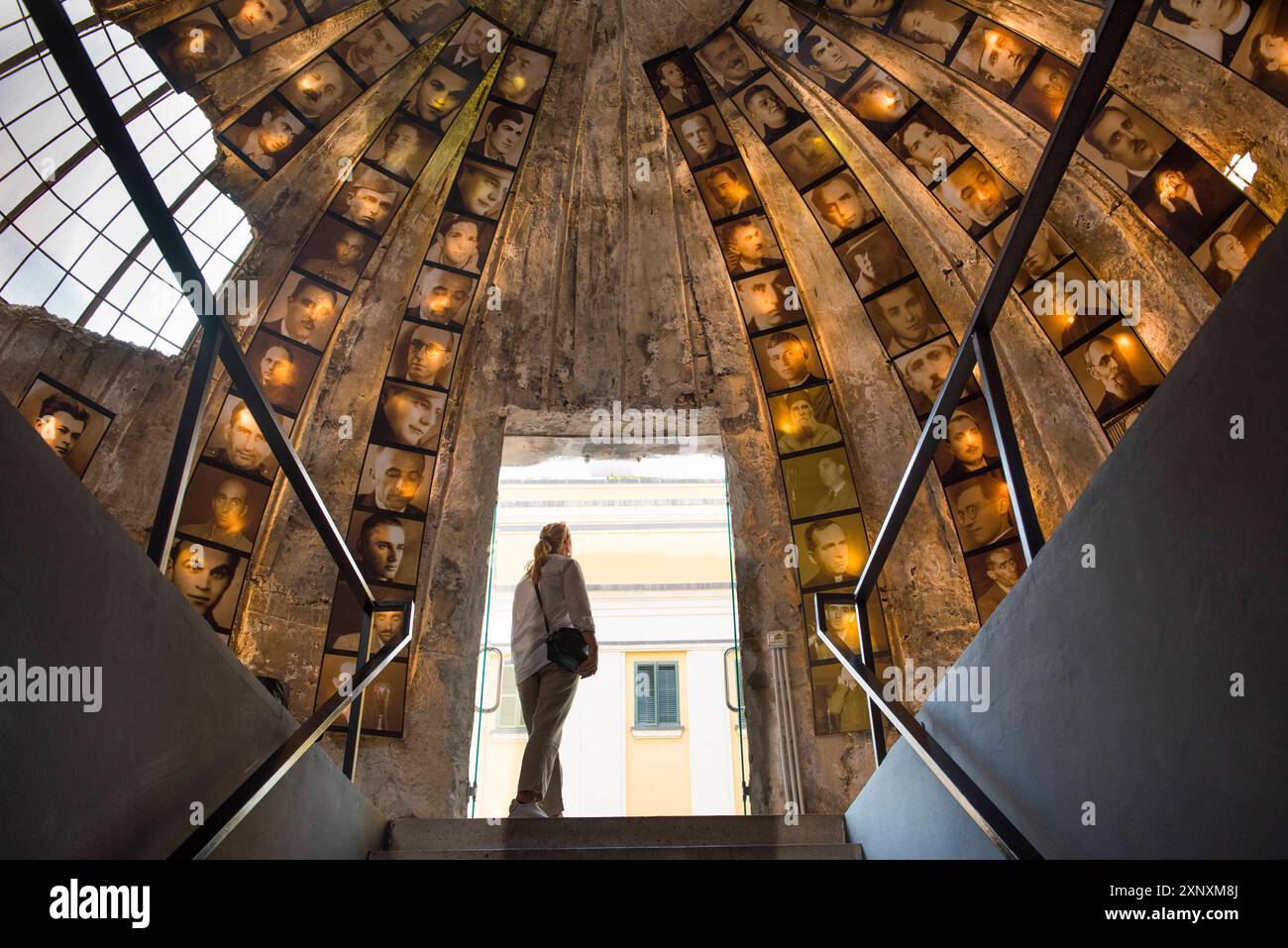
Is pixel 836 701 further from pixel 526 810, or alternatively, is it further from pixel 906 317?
pixel 526 810

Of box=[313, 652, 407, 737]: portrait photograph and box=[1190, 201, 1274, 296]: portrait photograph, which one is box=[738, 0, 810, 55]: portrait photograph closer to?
box=[1190, 201, 1274, 296]: portrait photograph

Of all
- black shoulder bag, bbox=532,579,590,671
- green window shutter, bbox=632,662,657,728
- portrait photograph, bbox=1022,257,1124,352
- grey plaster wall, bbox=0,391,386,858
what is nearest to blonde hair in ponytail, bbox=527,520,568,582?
black shoulder bag, bbox=532,579,590,671

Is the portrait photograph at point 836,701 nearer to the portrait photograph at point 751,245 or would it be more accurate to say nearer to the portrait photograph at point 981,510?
the portrait photograph at point 981,510

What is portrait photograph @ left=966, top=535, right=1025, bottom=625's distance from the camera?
8.24m

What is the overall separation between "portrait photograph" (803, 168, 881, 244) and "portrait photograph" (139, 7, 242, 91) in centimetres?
540

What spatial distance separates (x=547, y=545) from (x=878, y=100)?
19.6 ft

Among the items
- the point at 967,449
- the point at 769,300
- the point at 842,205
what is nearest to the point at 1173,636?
the point at 967,449

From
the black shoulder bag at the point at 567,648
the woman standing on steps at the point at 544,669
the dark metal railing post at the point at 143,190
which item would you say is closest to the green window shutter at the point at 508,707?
the woman standing on steps at the point at 544,669

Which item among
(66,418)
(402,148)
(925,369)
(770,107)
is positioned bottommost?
(66,418)

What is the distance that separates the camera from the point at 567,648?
16.1 feet

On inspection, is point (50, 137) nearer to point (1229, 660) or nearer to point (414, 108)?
point (414, 108)

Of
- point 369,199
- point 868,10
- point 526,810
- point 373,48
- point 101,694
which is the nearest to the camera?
point 101,694

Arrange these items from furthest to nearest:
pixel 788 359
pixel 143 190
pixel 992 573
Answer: pixel 788 359
pixel 992 573
pixel 143 190
